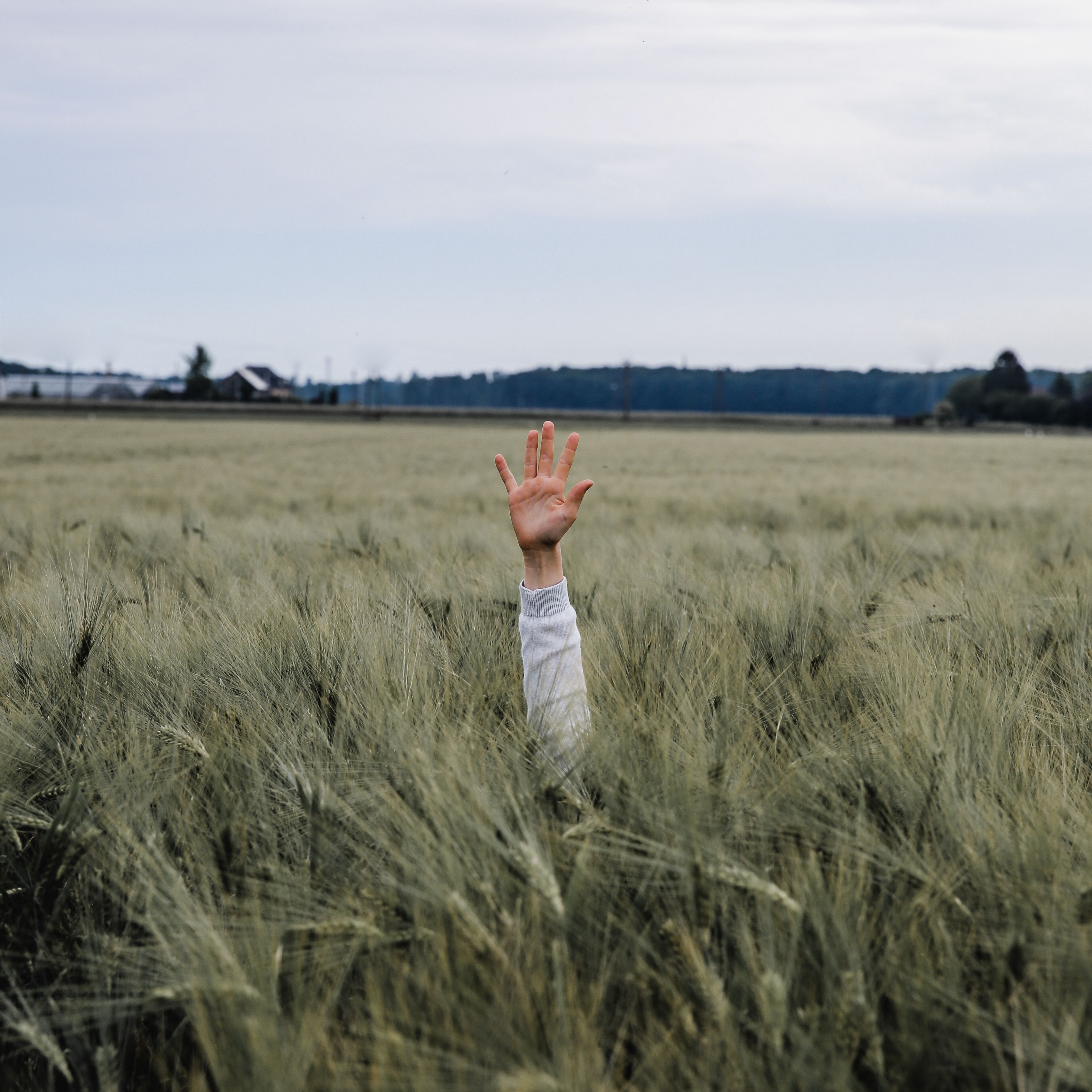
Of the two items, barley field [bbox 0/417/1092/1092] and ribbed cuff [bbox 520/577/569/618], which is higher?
ribbed cuff [bbox 520/577/569/618]

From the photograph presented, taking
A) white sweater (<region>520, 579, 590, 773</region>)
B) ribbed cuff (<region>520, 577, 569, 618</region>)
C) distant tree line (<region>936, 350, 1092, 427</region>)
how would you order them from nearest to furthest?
white sweater (<region>520, 579, 590, 773</region>) < ribbed cuff (<region>520, 577, 569, 618</region>) < distant tree line (<region>936, 350, 1092, 427</region>)

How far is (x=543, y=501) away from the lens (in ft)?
6.50

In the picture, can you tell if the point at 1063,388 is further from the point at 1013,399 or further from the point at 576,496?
the point at 576,496

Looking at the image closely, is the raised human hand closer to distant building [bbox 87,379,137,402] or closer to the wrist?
the wrist

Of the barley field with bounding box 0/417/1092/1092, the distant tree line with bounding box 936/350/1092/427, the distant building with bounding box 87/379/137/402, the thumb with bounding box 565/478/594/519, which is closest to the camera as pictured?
the barley field with bounding box 0/417/1092/1092

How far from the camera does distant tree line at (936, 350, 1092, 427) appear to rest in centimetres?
7656

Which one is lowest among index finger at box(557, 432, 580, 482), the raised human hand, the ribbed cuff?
the ribbed cuff

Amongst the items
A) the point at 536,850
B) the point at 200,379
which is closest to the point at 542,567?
the point at 536,850

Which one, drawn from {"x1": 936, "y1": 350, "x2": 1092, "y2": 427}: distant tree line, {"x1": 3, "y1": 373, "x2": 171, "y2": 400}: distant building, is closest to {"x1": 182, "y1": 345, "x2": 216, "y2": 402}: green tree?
{"x1": 3, "y1": 373, "x2": 171, "y2": 400}: distant building

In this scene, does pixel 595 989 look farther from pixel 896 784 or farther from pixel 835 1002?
pixel 896 784

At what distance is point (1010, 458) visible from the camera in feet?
67.8

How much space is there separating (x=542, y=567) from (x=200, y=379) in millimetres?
88825

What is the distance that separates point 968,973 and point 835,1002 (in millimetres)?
201

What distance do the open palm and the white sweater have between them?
0.11 metres
